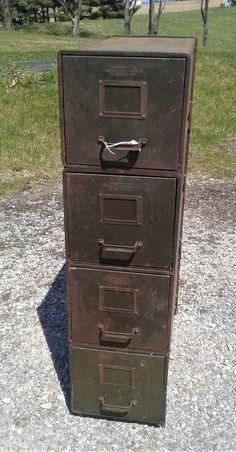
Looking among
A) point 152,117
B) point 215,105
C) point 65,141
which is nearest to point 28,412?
point 65,141

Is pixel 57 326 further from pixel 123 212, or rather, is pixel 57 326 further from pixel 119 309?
pixel 123 212

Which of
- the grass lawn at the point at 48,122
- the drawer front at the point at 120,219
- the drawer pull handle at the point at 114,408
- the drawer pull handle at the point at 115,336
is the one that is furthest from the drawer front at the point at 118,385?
the grass lawn at the point at 48,122

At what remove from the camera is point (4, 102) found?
1013cm

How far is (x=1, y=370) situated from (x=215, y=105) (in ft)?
27.8

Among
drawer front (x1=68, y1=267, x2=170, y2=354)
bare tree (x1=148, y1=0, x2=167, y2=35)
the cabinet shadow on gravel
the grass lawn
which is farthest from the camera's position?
bare tree (x1=148, y1=0, x2=167, y2=35)

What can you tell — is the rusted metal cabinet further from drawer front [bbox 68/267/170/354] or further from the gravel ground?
the gravel ground

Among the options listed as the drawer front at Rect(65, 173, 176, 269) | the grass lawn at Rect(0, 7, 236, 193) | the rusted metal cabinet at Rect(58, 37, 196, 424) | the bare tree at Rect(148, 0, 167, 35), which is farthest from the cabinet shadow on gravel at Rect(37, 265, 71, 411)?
the bare tree at Rect(148, 0, 167, 35)

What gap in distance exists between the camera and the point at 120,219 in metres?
2.58

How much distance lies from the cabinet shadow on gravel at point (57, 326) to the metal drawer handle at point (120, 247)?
1340 millimetres

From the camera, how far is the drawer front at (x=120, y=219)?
2.49 meters

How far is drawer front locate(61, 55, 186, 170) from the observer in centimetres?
224

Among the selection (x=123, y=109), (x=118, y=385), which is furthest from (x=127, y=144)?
(x=118, y=385)

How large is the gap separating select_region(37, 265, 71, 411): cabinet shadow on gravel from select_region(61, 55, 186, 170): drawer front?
185cm

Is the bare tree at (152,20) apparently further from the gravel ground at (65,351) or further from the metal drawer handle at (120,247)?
the metal drawer handle at (120,247)
